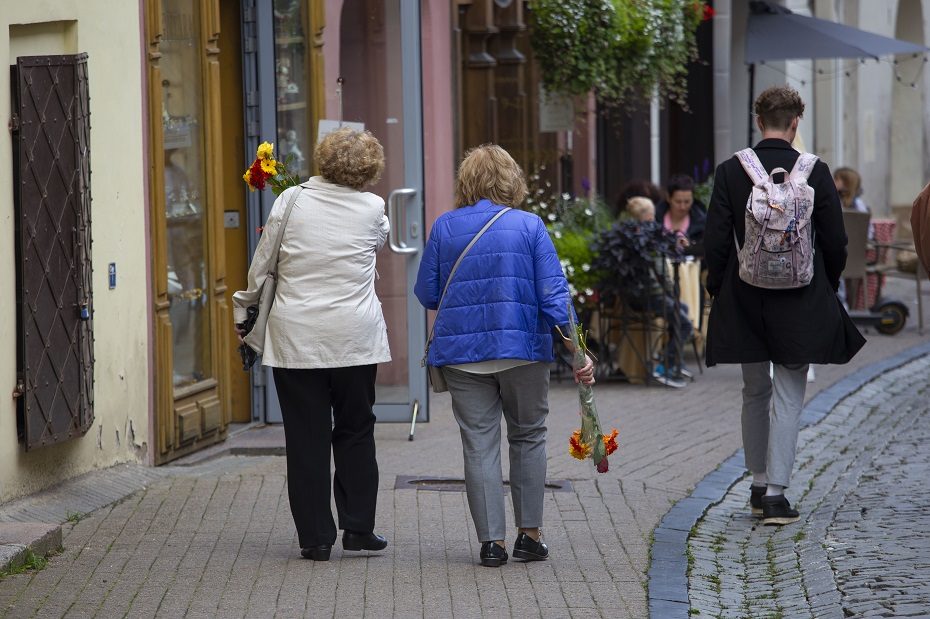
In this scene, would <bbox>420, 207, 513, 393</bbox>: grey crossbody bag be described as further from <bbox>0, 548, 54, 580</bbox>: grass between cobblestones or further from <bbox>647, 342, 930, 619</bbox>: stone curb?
<bbox>0, 548, 54, 580</bbox>: grass between cobblestones

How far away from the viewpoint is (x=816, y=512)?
25.4 feet

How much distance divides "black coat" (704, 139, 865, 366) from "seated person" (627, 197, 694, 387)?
14.9 feet

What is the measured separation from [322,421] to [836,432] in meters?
4.72

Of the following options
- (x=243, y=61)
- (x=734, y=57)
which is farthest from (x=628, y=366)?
(x=734, y=57)

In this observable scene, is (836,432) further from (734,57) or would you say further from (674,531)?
(734,57)

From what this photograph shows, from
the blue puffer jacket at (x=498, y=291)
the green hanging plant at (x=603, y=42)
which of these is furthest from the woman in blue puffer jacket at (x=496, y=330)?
the green hanging plant at (x=603, y=42)

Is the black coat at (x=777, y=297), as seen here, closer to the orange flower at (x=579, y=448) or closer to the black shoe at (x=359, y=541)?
the orange flower at (x=579, y=448)

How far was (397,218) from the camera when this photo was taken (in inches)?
391

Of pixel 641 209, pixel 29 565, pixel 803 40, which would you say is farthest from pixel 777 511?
pixel 803 40

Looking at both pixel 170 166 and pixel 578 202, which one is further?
pixel 578 202

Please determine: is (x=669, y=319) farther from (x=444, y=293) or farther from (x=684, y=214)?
(x=444, y=293)

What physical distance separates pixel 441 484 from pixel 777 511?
1717 mm

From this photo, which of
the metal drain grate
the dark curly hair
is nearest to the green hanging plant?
the metal drain grate

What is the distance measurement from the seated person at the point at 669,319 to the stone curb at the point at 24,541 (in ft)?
20.1
